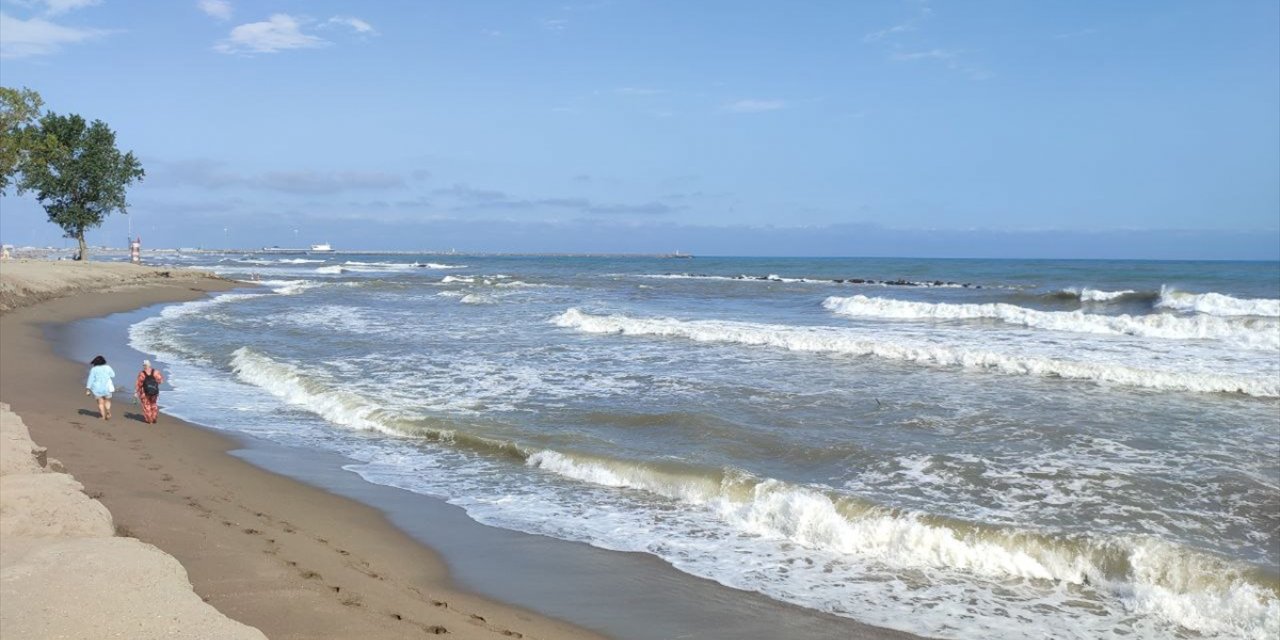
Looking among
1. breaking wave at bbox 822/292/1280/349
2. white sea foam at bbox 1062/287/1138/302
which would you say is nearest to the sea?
breaking wave at bbox 822/292/1280/349

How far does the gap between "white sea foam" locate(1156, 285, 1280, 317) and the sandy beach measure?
34.9 metres

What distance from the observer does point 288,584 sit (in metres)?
5.59

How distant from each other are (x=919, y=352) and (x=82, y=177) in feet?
186

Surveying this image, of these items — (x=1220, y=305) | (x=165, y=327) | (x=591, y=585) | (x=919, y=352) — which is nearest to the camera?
(x=591, y=585)

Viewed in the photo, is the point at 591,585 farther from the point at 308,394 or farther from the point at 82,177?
the point at 82,177

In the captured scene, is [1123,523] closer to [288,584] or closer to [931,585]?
[931,585]

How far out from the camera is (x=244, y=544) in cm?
649

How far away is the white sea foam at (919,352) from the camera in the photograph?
15.3 meters

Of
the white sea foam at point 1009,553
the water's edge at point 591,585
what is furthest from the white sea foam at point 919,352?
the water's edge at point 591,585

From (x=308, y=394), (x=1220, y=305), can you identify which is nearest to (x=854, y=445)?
(x=308, y=394)

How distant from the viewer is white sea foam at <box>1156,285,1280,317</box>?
33125 mm

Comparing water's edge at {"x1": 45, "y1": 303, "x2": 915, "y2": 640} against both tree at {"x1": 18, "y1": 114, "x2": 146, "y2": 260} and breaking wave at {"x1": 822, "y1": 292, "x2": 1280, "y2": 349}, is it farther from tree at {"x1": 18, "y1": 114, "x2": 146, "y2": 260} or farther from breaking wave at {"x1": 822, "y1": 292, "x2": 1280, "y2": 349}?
tree at {"x1": 18, "y1": 114, "x2": 146, "y2": 260}

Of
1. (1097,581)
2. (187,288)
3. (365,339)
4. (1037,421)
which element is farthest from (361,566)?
(187,288)

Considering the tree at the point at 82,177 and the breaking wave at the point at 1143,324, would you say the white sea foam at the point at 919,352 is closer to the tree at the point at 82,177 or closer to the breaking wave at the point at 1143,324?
the breaking wave at the point at 1143,324
